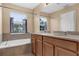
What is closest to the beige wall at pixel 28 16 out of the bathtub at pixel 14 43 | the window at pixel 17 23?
the window at pixel 17 23

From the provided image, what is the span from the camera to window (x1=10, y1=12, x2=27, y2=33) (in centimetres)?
127

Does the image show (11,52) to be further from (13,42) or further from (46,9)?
(46,9)

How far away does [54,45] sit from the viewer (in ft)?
4.45

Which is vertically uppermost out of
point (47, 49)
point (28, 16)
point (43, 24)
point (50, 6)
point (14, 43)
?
point (50, 6)

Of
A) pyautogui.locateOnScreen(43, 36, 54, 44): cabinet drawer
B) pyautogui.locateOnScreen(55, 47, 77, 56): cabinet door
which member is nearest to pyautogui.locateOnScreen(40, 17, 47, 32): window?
pyautogui.locateOnScreen(43, 36, 54, 44): cabinet drawer

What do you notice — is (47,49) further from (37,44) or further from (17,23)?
(17,23)

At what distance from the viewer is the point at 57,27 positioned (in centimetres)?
135

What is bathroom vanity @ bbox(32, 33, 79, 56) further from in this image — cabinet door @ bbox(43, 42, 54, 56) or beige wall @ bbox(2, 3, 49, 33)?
beige wall @ bbox(2, 3, 49, 33)

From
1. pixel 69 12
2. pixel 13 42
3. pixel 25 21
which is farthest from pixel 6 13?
pixel 69 12

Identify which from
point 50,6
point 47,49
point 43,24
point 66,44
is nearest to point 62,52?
point 66,44

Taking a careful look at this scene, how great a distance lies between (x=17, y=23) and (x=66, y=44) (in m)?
0.68

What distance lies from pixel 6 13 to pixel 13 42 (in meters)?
0.39

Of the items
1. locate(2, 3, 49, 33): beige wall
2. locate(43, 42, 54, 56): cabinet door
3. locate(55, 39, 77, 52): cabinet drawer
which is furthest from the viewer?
locate(43, 42, 54, 56): cabinet door

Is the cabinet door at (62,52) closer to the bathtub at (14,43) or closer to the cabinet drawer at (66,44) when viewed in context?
the cabinet drawer at (66,44)
